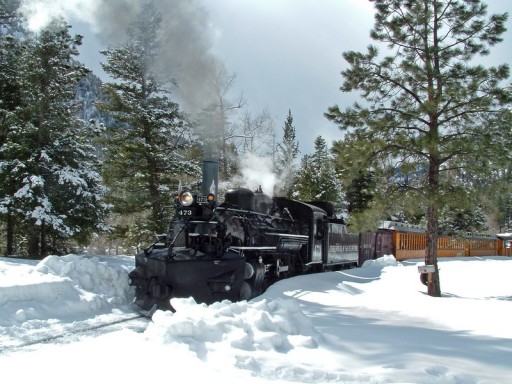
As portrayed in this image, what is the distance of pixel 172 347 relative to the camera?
5031 mm

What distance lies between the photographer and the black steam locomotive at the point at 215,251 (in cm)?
895

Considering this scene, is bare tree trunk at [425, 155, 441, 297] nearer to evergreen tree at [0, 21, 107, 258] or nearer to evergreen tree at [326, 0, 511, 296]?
evergreen tree at [326, 0, 511, 296]

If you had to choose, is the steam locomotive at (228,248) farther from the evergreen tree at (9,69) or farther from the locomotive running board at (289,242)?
the evergreen tree at (9,69)

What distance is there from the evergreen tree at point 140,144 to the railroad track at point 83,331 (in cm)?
1300

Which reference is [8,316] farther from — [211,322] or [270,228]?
[270,228]

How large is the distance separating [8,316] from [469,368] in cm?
619

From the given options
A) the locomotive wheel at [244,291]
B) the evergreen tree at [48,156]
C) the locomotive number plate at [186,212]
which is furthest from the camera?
the evergreen tree at [48,156]

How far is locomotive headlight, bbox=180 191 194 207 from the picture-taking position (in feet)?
32.2

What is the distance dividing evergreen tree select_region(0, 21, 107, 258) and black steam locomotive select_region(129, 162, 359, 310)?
624cm

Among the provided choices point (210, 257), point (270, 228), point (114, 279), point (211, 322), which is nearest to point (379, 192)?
point (270, 228)

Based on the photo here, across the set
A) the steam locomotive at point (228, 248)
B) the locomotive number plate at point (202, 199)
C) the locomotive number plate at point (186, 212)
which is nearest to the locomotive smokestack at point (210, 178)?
the steam locomotive at point (228, 248)

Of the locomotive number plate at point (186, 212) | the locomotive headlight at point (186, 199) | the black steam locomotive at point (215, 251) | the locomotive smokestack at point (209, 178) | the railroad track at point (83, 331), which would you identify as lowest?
the railroad track at point (83, 331)

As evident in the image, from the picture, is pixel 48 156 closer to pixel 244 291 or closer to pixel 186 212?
pixel 186 212

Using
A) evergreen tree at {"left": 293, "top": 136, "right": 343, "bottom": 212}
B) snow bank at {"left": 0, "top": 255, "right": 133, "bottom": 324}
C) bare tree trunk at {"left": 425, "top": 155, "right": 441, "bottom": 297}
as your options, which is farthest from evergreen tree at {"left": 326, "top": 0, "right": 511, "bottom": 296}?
evergreen tree at {"left": 293, "top": 136, "right": 343, "bottom": 212}
